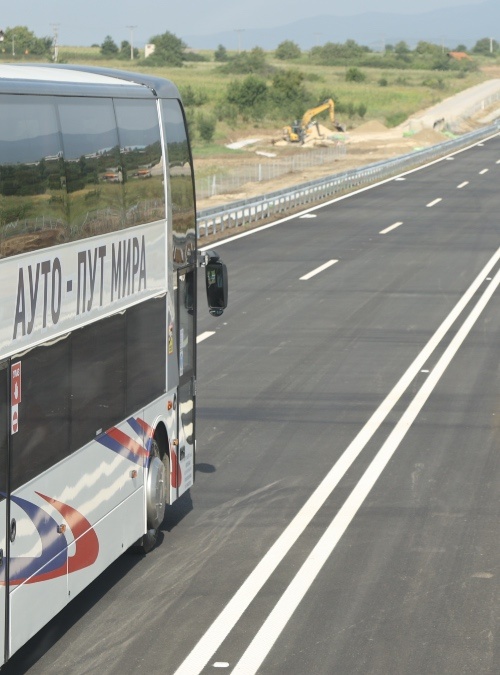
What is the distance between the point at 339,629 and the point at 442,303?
18073 mm

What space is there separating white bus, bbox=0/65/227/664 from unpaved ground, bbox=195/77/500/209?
40439 mm

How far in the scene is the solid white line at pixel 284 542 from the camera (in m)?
9.29

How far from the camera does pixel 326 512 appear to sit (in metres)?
13.0

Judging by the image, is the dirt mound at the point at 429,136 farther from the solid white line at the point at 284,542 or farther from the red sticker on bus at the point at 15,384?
the red sticker on bus at the point at 15,384

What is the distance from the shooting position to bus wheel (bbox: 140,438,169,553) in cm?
1117

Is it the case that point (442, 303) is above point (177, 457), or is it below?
below

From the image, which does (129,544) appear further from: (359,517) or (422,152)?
(422,152)

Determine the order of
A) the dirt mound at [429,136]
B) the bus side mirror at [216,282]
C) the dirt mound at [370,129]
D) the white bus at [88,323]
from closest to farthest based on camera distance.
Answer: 1. the white bus at [88,323]
2. the bus side mirror at [216,282]
3. the dirt mound at [429,136]
4. the dirt mound at [370,129]

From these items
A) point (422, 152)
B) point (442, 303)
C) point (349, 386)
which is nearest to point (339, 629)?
point (349, 386)

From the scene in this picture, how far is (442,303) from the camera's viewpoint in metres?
27.3

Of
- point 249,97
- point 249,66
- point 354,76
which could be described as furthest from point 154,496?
point 249,66

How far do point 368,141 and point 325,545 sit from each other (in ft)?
265

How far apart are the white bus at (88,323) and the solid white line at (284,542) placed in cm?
98

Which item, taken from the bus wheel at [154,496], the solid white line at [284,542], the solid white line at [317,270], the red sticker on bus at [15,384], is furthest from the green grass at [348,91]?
the red sticker on bus at [15,384]
